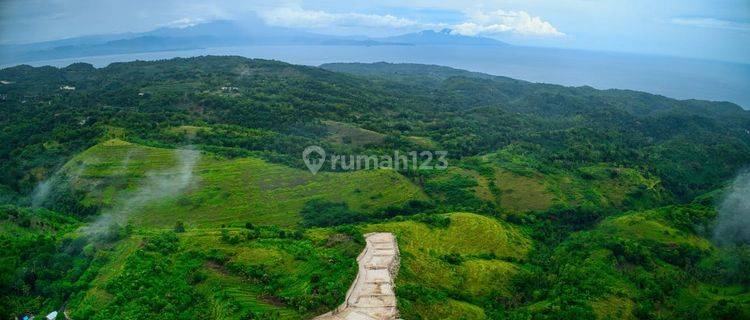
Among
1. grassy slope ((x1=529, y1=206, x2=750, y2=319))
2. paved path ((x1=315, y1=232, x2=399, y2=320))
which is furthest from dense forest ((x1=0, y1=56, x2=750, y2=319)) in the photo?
paved path ((x1=315, y1=232, x2=399, y2=320))

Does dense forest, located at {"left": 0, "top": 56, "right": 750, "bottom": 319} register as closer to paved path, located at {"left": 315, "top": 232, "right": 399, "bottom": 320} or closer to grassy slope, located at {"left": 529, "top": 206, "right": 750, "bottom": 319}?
grassy slope, located at {"left": 529, "top": 206, "right": 750, "bottom": 319}

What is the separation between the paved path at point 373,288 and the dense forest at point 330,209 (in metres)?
0.93

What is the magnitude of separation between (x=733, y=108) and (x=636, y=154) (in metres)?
126

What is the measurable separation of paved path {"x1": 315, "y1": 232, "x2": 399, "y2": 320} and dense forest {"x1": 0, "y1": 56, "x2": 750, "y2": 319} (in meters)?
0.93

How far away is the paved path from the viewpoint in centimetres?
3269

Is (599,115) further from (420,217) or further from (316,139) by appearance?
(420,217)

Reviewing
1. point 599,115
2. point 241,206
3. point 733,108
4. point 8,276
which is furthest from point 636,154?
point 733,108

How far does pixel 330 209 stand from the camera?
65500 mm

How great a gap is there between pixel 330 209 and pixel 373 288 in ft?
98.1

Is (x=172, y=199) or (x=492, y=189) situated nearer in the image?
(x=172, y=199)

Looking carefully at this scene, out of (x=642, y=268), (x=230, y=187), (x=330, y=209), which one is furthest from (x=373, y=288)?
(x=230, y=187)

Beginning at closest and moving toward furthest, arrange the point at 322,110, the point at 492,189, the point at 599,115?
1. the point at 492,189
2. the point at 322,110
3. the point at 599,115

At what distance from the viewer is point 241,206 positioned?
214 ft

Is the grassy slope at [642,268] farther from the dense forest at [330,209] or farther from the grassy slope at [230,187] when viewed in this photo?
the grassy slope at [230,187]
